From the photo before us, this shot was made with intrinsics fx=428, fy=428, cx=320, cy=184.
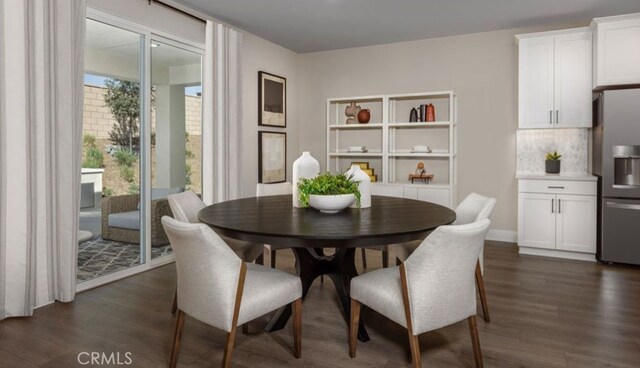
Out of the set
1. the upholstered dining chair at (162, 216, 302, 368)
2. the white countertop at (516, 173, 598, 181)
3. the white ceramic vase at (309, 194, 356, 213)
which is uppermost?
the white countertop at (516, 173, 598, 181)

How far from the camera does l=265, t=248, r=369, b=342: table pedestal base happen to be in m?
2.72

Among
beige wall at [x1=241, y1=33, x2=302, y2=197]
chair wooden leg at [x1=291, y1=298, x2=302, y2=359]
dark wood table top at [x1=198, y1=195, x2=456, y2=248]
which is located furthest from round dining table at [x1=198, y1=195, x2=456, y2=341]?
beige wall at [x1=241, y1=33, x2=302, y2=197]

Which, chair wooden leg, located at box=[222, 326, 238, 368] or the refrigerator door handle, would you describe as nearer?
chair wooden leg, located at box=[222, 326, 238, 368]

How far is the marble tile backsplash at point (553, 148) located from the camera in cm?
492

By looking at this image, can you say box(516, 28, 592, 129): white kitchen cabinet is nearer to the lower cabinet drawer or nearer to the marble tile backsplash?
the marble tile backsplash

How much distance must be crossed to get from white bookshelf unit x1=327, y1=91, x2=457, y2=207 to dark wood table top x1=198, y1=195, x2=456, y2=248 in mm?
2331

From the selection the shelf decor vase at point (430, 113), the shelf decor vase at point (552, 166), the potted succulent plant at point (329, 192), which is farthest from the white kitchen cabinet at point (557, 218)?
→ the potted succulent plant at point (329, 192)

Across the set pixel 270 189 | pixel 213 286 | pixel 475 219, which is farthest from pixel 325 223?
pixel 270 189

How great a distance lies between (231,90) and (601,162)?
155 inches

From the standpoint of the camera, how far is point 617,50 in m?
4.24

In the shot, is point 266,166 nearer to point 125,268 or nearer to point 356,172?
point 125,268

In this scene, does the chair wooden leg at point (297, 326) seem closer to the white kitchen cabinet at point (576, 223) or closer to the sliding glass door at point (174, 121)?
the sliding glass door at point (174, 121)

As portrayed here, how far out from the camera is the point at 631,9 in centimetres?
439

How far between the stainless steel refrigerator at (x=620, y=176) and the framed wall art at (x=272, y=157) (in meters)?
3.74
